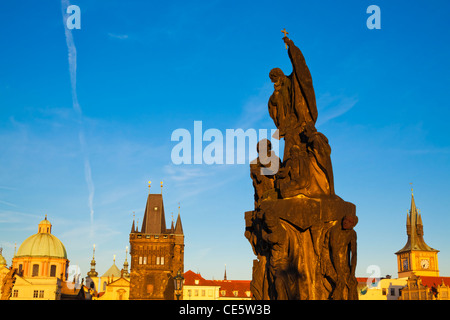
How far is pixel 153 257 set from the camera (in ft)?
284

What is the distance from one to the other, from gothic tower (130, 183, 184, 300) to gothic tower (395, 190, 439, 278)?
57637mm

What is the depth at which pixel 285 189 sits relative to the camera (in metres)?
12.6

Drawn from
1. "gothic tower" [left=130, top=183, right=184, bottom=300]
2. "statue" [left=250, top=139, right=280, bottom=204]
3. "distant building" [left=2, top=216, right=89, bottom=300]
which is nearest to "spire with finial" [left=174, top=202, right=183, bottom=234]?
"gothic tower" [left=130, top=183, right=184, bottom=300]

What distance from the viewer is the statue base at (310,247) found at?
11969 millimetres

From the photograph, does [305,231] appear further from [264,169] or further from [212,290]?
[212,290]

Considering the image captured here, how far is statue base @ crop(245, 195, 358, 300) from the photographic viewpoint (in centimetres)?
1197

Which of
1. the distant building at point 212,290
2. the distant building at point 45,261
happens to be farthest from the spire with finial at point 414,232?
the distant building at point 45,261

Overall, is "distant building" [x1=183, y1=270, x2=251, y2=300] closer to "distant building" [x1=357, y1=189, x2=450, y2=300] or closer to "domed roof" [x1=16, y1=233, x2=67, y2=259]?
"distant building" [x1=357, y1=189, x2=450, y2=300]

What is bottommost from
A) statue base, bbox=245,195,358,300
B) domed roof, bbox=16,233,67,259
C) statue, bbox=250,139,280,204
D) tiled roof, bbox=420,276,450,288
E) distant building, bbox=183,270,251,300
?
statue base, bbox=245,195,358,300

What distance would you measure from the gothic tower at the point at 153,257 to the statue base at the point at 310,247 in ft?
236

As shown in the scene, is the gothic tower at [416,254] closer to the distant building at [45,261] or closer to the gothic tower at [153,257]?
the gothic tower at [153,257]

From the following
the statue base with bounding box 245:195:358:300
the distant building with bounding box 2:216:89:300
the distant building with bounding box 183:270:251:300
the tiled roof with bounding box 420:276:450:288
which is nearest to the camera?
the statue base with bounding box 245:195:358:300
